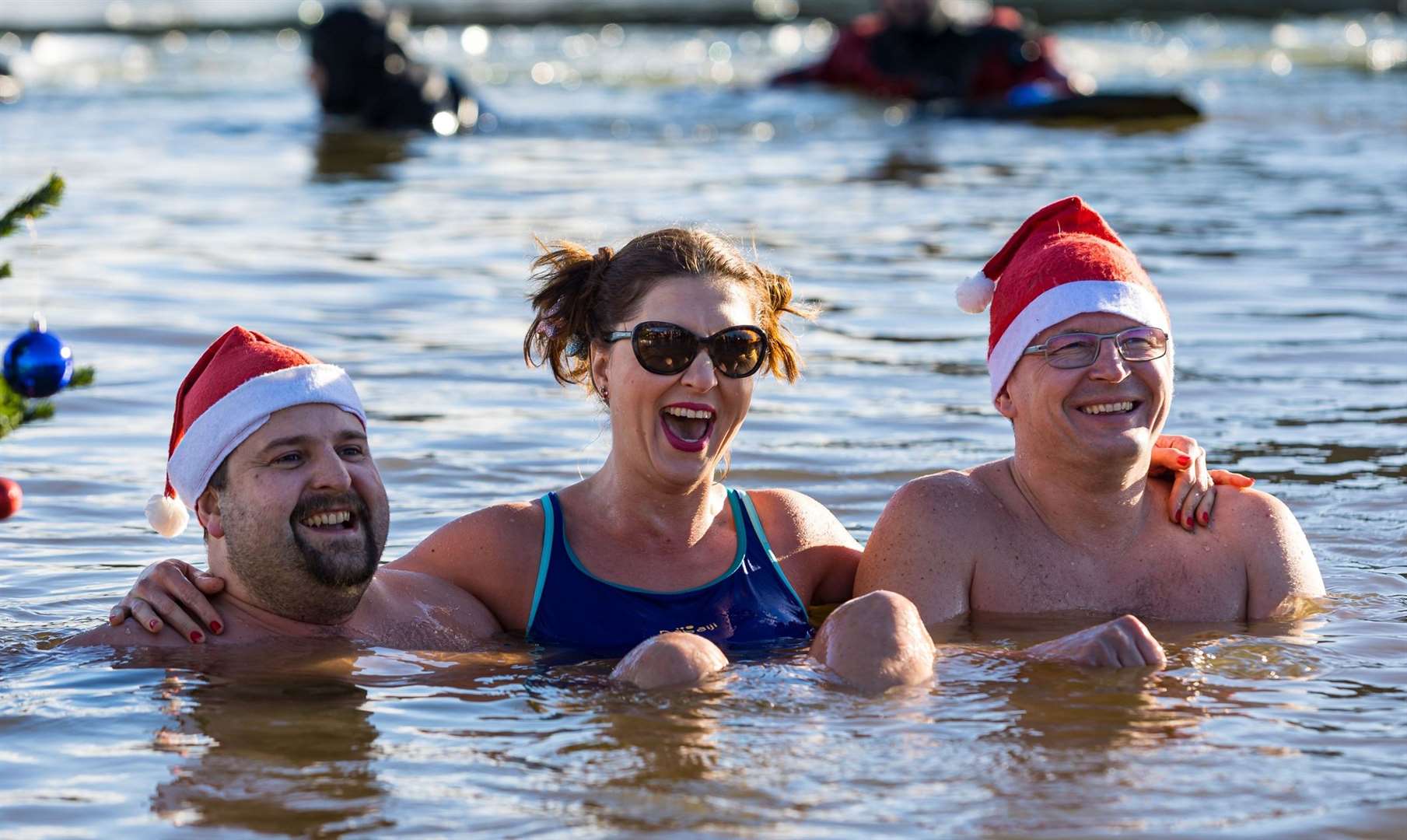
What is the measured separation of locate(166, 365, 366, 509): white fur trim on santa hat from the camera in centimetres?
538

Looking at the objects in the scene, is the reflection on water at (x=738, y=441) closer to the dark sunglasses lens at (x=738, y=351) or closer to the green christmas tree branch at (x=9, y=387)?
the dark sunglasses lens at (x=738, y=351)

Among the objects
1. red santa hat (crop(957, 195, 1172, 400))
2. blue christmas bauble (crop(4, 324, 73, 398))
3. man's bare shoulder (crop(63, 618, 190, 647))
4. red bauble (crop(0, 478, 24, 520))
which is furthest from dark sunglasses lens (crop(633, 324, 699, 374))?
red bauble (crop(0, 478, 24, 520))

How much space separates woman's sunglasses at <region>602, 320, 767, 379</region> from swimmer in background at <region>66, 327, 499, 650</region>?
809 millimetres

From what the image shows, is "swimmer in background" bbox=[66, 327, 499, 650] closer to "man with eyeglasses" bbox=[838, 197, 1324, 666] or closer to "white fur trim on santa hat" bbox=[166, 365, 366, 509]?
"white fur trim on santa hat" bbox=[166, 365, 366, 509]

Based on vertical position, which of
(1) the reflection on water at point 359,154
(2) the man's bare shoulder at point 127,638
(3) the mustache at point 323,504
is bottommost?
(2) the man's bare shoulder at point 127,638

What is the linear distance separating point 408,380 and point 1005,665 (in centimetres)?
484

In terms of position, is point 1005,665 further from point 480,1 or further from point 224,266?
point 480,1

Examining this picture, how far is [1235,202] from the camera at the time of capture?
14.8m

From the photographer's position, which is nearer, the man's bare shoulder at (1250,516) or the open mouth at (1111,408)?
the open mouth at (1111,408)

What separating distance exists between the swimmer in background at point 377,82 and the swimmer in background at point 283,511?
485 inches

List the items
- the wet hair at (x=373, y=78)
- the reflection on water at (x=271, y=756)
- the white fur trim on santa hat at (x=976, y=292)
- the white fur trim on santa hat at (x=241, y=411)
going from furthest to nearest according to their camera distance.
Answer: the wet hair at (x=373, y=78)
the white fur trim on santa hat at (x=976, y=292)
the white fur trim on santa hat at (x=241, y=411)
the reflection on water at (x=271, y=756)

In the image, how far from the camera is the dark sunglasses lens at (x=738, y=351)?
547 cm

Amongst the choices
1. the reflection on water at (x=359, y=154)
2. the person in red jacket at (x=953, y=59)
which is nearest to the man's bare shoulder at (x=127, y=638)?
the reflection on water at (x=359, y=154)

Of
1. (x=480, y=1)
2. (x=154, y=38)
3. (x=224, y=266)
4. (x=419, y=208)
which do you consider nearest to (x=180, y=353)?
(x=224, y=266)
